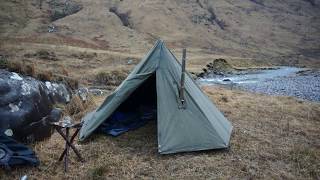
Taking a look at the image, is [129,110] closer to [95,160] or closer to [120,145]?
[120,145]

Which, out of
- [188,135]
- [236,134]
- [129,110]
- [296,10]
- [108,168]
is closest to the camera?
[108,168]

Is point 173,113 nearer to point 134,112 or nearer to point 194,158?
point 194,158

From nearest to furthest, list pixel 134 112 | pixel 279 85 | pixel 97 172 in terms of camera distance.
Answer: pixel 97 172 < pixel 134 112 < pixel 279 85

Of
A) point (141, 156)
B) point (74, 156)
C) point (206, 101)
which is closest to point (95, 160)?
point (74, 156)

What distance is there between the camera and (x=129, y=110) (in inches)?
470

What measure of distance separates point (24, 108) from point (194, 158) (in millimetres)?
4321

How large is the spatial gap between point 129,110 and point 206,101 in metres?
2.68

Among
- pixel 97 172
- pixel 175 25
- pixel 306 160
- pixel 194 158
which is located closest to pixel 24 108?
pixel 97 172

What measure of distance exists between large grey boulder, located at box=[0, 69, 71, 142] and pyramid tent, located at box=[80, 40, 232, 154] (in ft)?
3.57

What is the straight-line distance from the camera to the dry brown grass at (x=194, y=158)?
24.8 feet

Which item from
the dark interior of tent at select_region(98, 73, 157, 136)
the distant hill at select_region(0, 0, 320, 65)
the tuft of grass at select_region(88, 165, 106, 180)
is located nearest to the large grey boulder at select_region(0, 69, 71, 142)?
the dark interior of tent at select_region(98, 73, 157, 136)

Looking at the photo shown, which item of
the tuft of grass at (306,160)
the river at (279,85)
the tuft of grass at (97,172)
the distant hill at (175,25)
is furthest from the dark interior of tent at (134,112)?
the distant hill at (175,25)

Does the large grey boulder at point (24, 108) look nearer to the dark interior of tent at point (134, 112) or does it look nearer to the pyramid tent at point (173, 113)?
the pyramid tent at point (173, 113)

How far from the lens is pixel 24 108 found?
8.99m
